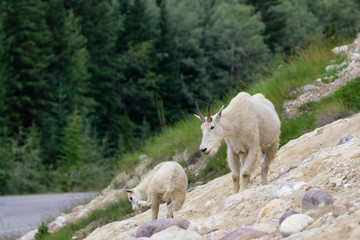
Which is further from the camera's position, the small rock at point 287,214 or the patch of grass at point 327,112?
the patch of grass at point 327,112

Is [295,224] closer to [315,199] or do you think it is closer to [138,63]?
[315,199]

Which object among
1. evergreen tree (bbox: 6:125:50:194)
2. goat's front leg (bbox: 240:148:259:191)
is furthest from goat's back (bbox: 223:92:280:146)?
evergreen tree (bbox: 6:125:50:194)

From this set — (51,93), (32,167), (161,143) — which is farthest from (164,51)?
(161,143)

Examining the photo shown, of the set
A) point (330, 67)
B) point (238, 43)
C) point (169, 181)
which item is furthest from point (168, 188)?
point (238, 43)

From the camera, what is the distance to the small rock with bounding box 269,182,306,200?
669cm

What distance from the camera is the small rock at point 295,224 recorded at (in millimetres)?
5199

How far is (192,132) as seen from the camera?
45.4 feet

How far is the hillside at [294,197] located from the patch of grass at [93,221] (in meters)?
0.63

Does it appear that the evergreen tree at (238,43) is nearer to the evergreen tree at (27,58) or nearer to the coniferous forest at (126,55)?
the coniferous forest at (126,55)

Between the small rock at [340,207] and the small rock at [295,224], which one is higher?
the small rock at [340,207]

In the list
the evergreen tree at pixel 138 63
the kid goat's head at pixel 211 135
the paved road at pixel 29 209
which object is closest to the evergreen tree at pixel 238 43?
the evergreen tree at pixel 138 63

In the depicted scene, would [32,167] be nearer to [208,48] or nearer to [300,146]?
[300,146]

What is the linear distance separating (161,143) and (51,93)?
28087mm

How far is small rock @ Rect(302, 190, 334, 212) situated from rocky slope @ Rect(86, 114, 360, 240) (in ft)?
0.17
